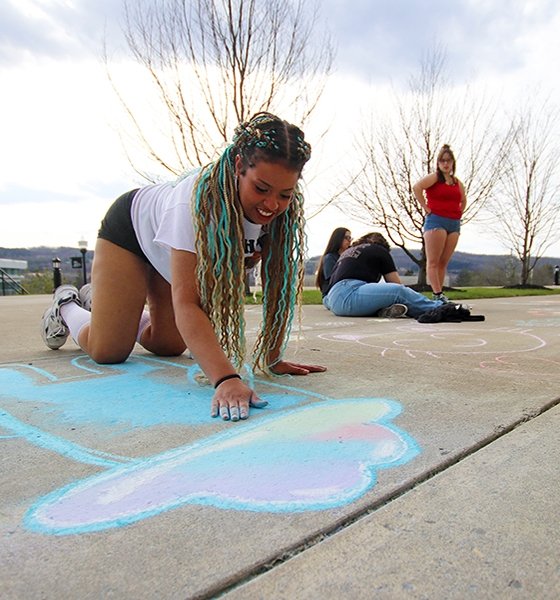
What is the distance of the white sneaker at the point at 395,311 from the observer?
4332mm

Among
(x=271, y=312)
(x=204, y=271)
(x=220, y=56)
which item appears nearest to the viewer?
(x=204, y=271)

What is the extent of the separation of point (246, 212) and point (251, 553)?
121 centimetres

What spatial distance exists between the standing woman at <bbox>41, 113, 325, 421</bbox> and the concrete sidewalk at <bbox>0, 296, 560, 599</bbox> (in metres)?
0.19

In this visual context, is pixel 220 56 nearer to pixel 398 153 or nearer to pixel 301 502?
pixel 398 153

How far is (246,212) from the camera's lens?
1.77m

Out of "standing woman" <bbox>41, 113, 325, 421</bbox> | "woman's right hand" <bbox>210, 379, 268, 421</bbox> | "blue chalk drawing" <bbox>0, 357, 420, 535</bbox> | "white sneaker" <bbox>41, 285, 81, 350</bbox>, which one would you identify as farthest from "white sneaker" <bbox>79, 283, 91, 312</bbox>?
"woman's right hand" <bbox>210, 379, 268, 421</bbox>

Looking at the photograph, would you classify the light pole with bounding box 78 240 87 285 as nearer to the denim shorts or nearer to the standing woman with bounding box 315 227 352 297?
the standing woman with bounding box 315 227 352 297

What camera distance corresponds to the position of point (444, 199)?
15.2 feet

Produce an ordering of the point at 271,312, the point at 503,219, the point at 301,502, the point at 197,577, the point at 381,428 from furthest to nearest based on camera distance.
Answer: the point at 503,219, the point at 271,312, the point at 381,428, the point at 301,502, the point at 197,577

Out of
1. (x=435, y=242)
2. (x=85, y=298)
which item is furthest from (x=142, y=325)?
(x=435, y=242)

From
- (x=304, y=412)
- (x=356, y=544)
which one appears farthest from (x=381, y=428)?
(x=356, y=544)

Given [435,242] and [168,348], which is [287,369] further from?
[435,242]

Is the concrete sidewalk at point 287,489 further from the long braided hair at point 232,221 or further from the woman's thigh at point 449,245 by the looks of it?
the woman's thigh at point 449,245

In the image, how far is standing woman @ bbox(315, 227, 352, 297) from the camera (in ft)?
17.0
